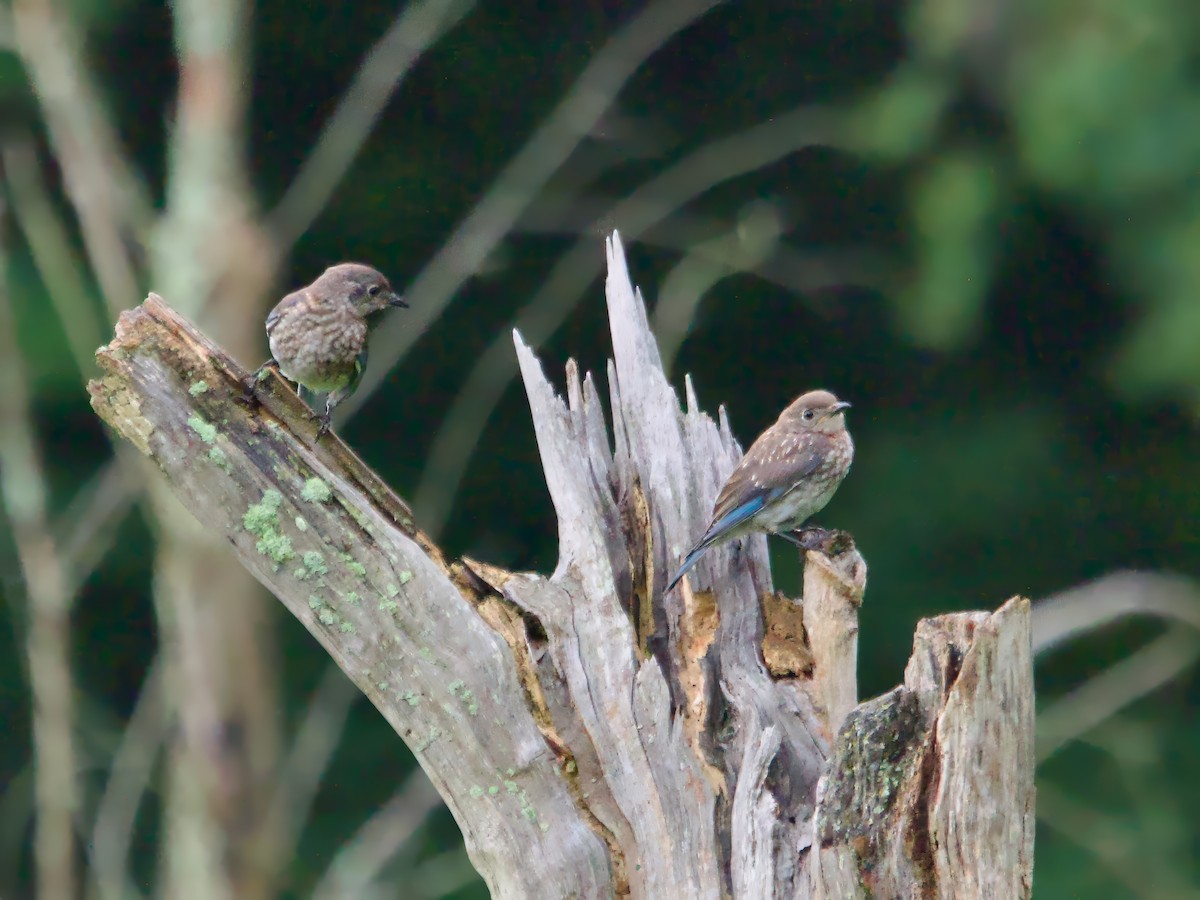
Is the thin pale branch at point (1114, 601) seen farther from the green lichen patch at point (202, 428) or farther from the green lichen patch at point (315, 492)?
the green lichen patch at point (202, 428)

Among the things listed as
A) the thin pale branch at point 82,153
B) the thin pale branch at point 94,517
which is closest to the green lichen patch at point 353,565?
the thin pale branch at point 94,517

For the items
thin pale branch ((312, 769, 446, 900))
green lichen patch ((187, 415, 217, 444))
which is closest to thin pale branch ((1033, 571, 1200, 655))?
thin pale branch ((312, 769, 446, 900))

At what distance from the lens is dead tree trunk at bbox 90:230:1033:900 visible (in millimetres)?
3045

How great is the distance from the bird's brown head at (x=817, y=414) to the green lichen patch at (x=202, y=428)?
225 cm

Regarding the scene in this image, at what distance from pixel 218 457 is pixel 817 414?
2319 mm

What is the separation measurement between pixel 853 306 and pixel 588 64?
2222 mm

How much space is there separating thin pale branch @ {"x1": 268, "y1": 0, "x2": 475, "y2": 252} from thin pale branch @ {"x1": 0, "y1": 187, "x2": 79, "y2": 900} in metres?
1.52

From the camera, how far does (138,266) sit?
7414 mm

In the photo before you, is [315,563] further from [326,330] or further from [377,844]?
[377,844]

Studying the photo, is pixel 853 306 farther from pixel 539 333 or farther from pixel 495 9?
pixel 495 9

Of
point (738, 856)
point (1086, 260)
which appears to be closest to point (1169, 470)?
point (1086, 260)

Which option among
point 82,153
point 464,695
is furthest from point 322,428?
point 82,153

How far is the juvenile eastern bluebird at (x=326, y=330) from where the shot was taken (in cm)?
449

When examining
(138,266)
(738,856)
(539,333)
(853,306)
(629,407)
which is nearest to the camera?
(738,856)
